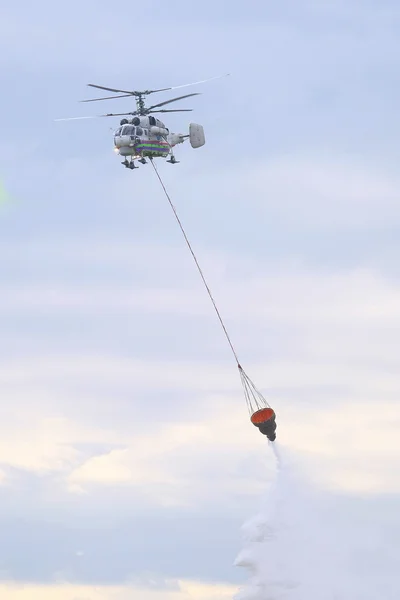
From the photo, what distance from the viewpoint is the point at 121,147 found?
116625 millimetres

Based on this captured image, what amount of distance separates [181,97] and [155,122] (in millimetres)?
3364

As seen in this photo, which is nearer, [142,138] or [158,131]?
[142,138]

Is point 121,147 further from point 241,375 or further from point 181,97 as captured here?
point 241,375

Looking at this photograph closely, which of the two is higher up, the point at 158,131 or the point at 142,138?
the point at 158,131

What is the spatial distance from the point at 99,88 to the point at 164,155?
772 cm

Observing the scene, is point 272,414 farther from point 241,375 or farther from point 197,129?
point 197,129

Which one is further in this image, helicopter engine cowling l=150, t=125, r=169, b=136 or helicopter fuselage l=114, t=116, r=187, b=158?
helicopter engine cowling l=150, t=125, r=169, b=136

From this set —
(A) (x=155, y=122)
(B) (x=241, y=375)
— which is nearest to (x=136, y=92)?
(A) (x=155, y=122)

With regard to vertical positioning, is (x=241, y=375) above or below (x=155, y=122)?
below

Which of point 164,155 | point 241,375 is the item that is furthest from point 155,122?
point 241,375

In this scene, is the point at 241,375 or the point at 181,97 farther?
the point at 181,97

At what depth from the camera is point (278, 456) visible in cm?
12056

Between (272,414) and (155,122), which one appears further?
(155,122)

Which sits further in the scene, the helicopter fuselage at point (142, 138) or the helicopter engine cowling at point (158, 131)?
the helicopter engine cowling at point (158, 131)
